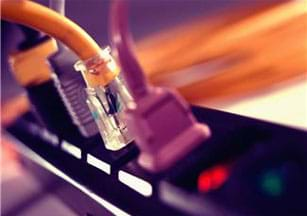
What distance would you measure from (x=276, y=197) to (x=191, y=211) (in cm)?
5

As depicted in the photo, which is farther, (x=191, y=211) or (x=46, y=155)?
(x=46, y=155)

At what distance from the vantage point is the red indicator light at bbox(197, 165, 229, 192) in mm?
318

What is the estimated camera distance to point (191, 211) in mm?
317

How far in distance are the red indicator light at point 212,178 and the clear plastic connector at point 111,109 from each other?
10 centimetres

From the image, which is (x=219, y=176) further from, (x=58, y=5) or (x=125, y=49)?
(x=58, y=5)

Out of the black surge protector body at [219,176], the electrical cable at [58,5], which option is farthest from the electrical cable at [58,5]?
the black surge protector body at [219,176]

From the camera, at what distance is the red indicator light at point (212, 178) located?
318 millimetres

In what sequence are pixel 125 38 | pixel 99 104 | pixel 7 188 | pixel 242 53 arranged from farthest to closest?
1. pixel 242 53
2. pixel 7 188
3. pixel 99 104
4. pixel 125 38

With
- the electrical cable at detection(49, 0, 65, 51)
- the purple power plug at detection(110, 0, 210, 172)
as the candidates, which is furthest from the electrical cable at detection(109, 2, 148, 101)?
the electrical cable at detection(49, 0, 65, 51)

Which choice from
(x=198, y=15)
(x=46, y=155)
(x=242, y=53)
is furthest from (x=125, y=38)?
(x=198, y=15)

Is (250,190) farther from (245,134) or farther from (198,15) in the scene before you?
(198,15)

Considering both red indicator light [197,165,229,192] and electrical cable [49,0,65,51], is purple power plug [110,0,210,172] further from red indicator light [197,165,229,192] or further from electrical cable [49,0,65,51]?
electrical cable [49,0,65,51]

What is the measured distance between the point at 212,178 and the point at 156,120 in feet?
0.18

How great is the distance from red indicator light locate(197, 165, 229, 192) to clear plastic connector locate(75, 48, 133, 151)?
3.8 inches
